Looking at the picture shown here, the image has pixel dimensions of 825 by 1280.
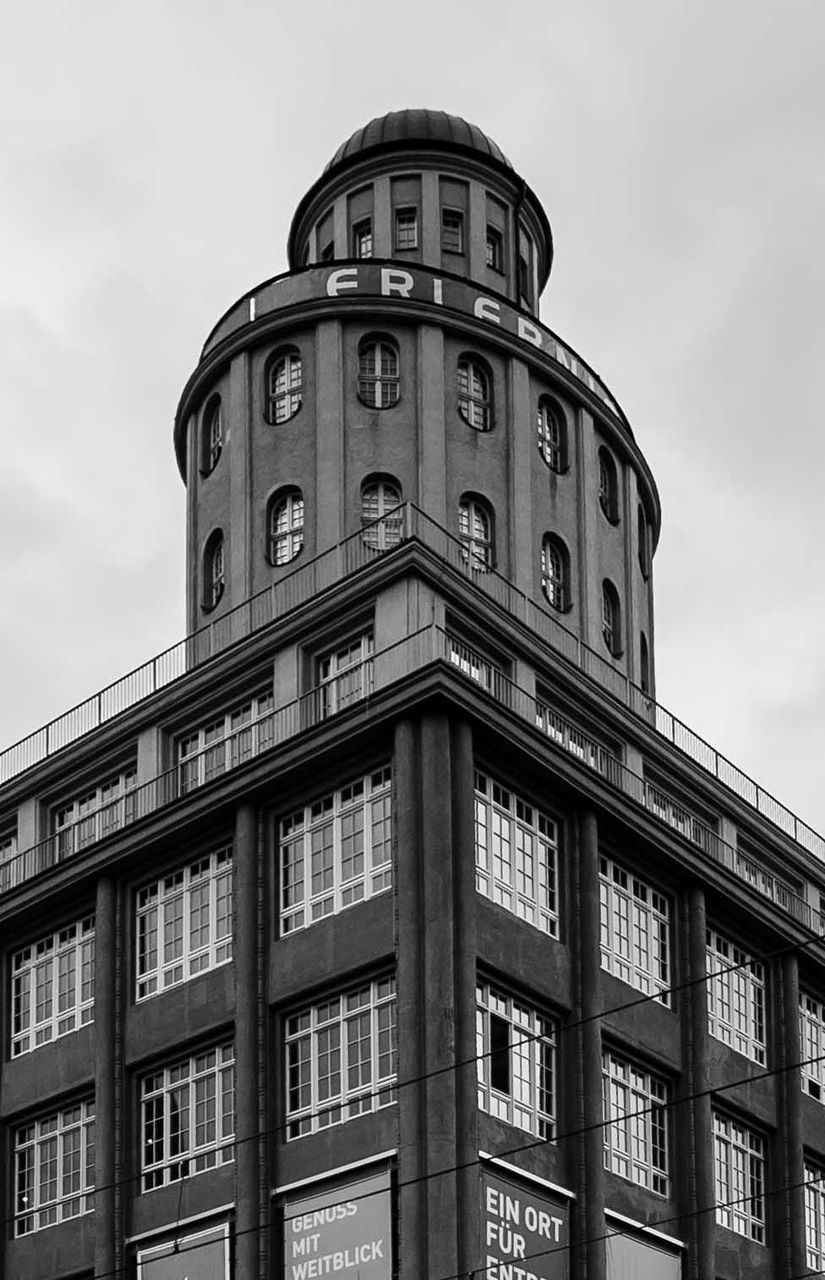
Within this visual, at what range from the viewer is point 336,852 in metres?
57.5

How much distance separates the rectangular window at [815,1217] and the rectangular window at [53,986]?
19132mm

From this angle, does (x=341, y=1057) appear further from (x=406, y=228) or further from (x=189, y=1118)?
(x=406, y=228)

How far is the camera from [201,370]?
76.0m

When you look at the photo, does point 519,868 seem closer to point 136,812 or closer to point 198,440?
point 136,812

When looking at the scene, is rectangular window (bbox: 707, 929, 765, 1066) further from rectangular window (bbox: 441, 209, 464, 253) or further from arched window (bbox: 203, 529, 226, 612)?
rectangular window (bbox: 441, 209, 464, 253)

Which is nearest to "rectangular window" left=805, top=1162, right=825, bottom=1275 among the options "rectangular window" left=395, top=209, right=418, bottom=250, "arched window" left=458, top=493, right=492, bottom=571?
"arched window" left=458, top=493, right=492, bottom=571

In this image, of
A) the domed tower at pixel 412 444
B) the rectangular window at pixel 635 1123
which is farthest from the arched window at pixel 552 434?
the rectangular window at pixel 635 1123

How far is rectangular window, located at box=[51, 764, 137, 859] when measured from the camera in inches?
2571

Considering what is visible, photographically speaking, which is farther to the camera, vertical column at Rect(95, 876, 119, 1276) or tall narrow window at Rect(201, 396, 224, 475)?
tall narrow window at Rect(201, 396, 224, 475)

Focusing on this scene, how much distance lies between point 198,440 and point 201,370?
2.11m

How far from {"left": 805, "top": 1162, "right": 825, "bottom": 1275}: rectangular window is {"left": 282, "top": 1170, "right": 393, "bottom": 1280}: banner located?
1570cm

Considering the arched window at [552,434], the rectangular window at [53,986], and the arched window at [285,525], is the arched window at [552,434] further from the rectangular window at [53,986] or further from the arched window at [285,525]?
the rectangular window at [53,986]

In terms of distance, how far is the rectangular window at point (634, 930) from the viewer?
60.3 m

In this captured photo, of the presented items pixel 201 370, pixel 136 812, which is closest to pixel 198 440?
pixel 201 370
